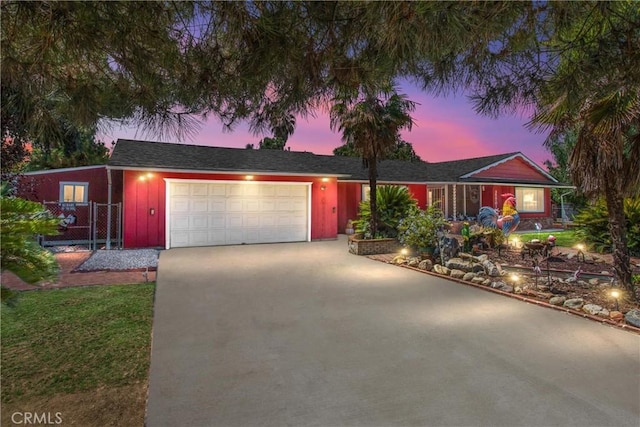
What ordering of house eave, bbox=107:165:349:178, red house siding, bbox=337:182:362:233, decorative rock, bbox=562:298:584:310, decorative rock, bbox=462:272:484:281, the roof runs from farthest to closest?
red house siding, bbox=337:182:362:233
the roof
house eave, bbox=107:165:349:178
decorative rock, bbox=462:272:484:281
decorative rock, bbox=562:298:584:310

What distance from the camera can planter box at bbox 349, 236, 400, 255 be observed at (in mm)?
11102

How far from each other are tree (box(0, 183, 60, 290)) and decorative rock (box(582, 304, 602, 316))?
21.3 feet

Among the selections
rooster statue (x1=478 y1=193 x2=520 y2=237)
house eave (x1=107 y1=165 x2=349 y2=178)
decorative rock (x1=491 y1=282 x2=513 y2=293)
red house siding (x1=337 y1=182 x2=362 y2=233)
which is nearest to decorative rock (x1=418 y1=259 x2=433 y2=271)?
decorative rock (x1=491 y1=282 x2=513 y2=293)

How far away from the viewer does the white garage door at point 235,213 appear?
41.0 ft

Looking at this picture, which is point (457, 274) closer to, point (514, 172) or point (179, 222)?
point (179, 222)

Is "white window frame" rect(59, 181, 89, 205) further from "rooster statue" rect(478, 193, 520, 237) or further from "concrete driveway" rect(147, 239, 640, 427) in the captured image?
"rooster statue" rect(478, 193, 520, 237)

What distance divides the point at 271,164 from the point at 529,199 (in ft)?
56.2

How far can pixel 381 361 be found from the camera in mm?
3514

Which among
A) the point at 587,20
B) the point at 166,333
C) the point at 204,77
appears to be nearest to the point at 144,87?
the point at 204,77

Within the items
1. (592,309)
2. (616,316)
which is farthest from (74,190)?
(616,316)

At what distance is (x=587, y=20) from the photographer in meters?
2.74

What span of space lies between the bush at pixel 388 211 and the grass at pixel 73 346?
314 inches

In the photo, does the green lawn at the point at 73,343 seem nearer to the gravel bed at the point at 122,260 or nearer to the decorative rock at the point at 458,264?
the gravel bed at the point at 122,260

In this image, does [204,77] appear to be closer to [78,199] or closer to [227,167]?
[227,167]
